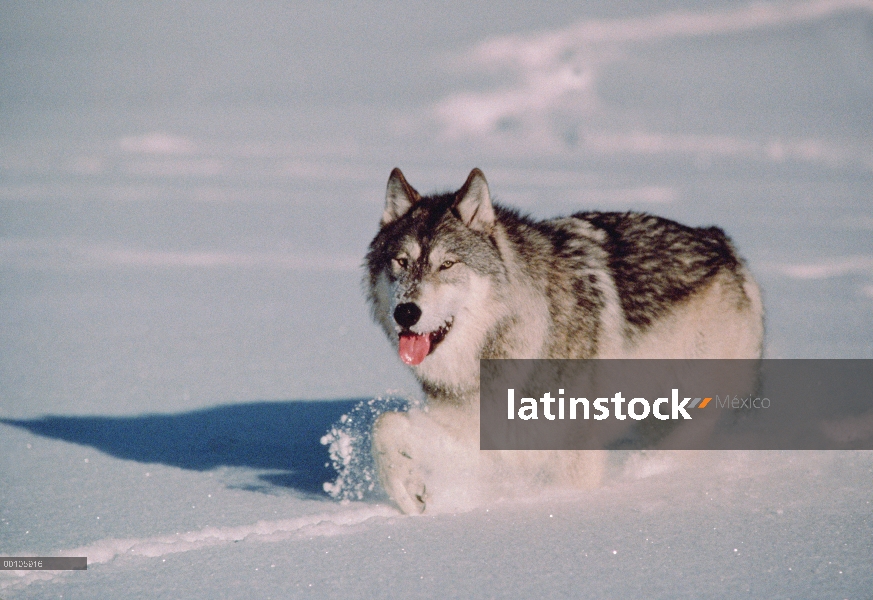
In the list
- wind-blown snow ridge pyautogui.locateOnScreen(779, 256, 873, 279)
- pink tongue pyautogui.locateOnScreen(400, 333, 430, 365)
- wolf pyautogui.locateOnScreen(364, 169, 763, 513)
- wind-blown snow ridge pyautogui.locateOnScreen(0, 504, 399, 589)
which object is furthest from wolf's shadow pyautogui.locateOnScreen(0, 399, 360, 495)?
wind-blown snow ridge pyautogui.locateOnScreen(779, 256, 873, 279)

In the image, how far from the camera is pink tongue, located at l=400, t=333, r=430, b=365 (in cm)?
343

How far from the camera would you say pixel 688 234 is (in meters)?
4.53

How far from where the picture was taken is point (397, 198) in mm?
3896

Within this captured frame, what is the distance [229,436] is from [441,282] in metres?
2.17

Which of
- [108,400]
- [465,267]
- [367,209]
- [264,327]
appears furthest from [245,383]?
[367,209]

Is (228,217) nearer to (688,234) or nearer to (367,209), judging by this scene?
(367,209)

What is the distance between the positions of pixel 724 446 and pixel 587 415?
1.06 m

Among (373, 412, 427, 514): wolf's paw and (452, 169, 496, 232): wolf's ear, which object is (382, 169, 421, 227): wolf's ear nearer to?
(452, 169, 496, 232): wolf's ear

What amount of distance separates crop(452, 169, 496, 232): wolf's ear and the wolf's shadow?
5.00 feet

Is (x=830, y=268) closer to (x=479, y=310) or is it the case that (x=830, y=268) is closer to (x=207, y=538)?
(x=479, y=310)

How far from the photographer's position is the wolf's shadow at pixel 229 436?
14.0 feet

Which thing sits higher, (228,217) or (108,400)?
(228,217)

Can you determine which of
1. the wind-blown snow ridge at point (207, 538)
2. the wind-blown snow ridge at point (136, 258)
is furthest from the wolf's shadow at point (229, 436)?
the wind-blown snow ridge at point (136, 258)

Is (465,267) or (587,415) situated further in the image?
(587,415)
